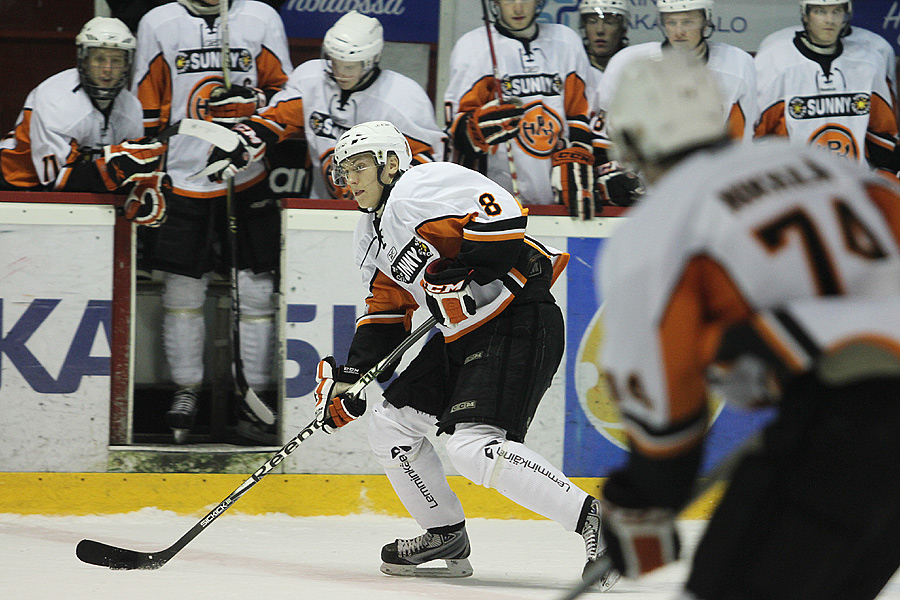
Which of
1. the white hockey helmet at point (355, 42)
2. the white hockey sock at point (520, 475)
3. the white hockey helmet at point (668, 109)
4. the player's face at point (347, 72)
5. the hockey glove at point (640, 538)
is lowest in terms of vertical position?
the white hockey sock at point (520, 475)

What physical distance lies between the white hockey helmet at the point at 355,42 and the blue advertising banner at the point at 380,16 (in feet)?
3.50

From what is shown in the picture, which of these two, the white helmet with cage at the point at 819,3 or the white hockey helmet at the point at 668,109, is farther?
the white helmet with cage at the point at 819,3

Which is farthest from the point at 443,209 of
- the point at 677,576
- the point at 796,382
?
the point at 796,382

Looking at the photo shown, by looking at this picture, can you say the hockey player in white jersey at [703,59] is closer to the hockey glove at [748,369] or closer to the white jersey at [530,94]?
the white jersey at [530,94]

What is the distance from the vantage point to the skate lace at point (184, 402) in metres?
3.93

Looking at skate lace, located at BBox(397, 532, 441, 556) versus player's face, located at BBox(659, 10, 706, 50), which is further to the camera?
player's face, located at BBox(659, 10, 706, 50)

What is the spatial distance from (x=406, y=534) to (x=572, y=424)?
67cm

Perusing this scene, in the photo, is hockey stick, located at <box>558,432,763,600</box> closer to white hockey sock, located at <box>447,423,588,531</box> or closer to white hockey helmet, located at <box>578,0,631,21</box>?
white hockey sock, located at <box>447,423,588,531</box>

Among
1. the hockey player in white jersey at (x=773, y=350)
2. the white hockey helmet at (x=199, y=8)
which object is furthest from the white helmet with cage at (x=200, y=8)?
the hockey player in white jersey at (x=773, y=350)

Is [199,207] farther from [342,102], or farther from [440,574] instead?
[440,574]

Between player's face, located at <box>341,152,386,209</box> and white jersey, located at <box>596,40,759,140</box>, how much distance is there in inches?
56.2

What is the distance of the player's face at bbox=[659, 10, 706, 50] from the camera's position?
161 inches

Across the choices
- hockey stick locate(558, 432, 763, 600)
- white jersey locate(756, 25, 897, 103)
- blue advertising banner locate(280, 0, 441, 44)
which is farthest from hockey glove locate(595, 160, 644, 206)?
hockey stick locate(558, 432, 763, 600)

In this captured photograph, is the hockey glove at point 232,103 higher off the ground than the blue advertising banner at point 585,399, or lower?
higher
